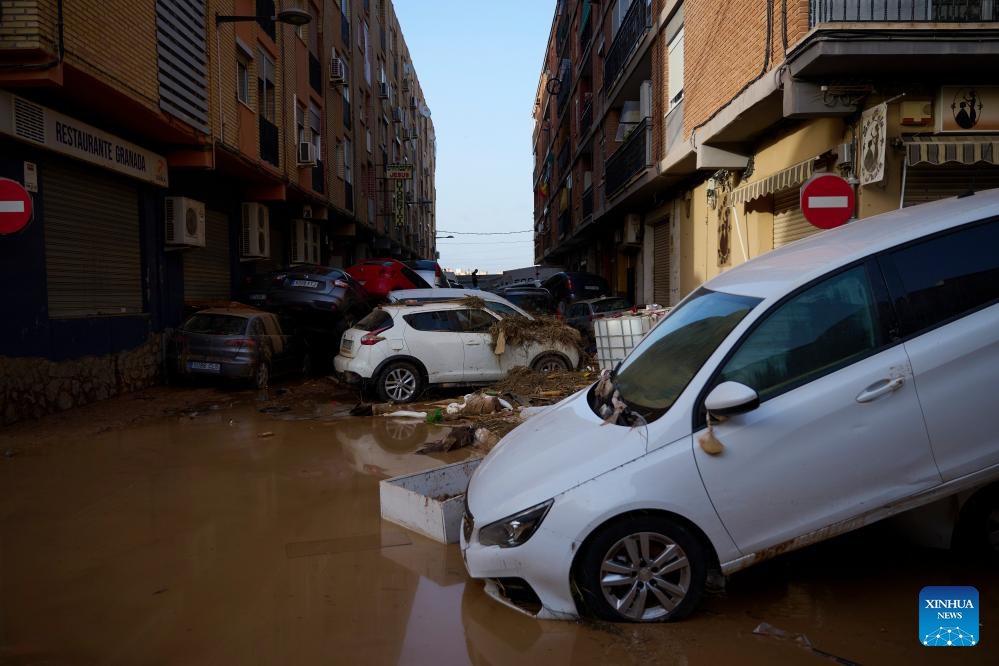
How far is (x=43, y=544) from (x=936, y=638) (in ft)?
17.6

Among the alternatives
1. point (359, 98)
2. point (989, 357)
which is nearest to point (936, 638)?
point (989, 357)

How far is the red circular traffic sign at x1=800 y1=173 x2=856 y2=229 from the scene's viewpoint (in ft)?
26.3

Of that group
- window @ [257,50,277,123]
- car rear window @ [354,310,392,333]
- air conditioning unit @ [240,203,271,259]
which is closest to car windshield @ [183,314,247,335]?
car rear window @ [354,310,392,333]

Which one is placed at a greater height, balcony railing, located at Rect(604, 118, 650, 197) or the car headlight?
balcony railing, located at Rect(604, 118, 650, 197)

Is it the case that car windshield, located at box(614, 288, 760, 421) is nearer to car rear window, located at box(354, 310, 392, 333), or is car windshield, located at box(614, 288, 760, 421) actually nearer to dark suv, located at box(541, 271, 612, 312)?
car rear window, located at box(354, 310, 392, 333)

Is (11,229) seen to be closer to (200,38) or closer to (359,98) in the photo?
(200,38)

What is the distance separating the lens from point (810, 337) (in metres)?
3.72

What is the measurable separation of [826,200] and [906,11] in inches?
119

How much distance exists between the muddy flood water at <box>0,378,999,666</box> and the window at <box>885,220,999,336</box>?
146 cm

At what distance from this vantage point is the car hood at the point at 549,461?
3.61 meters

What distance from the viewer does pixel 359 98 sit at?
1224 inches

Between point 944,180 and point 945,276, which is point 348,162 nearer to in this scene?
point 944,180

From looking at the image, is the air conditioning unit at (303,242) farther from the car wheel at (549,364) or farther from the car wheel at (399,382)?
the car wheel at (549,364)

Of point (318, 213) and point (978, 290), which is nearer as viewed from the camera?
point (978, 290)
